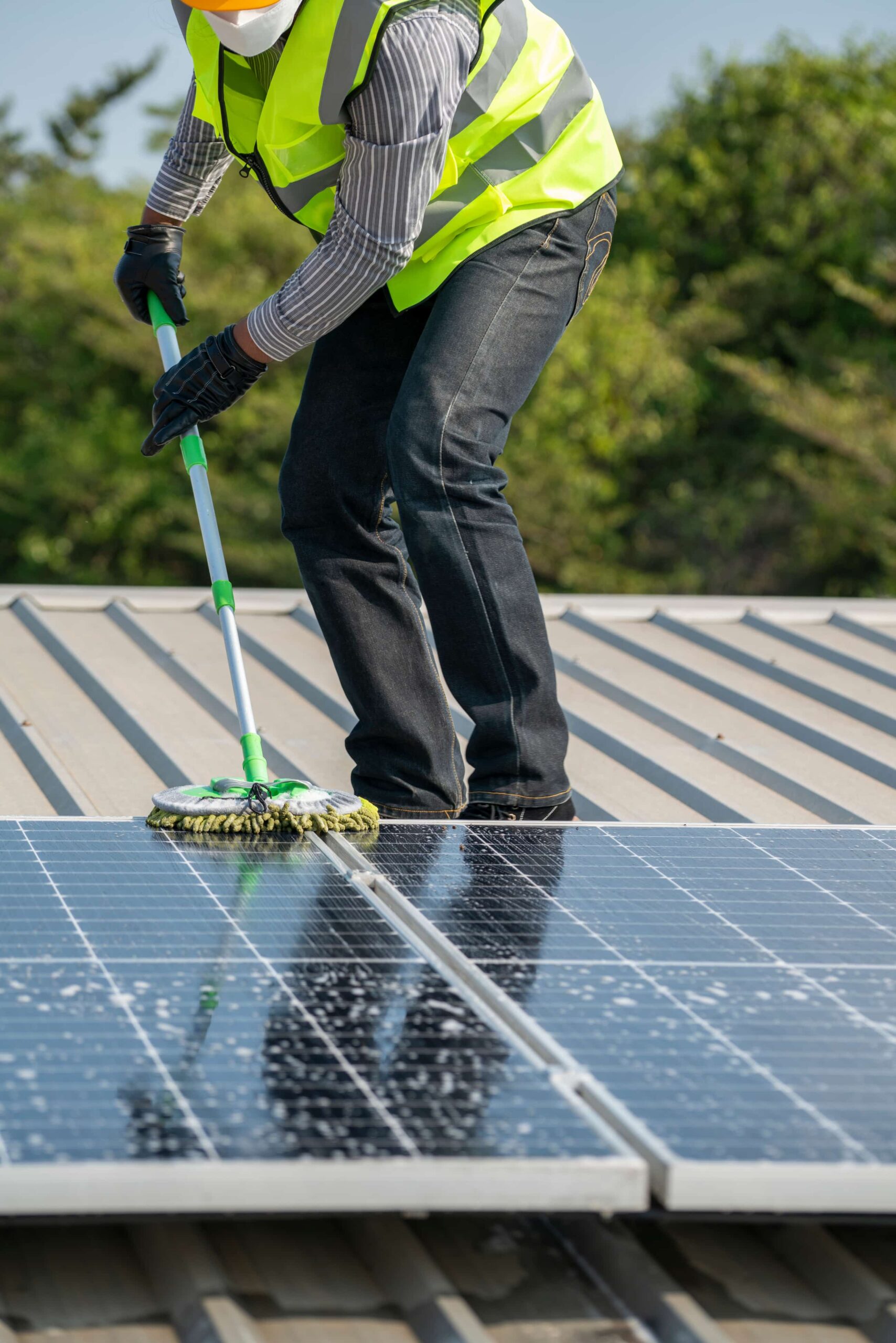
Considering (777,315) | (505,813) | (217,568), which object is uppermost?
(777,315)

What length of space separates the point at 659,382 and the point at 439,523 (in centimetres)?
1894

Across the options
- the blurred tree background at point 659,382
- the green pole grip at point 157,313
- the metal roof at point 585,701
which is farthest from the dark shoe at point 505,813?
the blurred tree background at point 659,382

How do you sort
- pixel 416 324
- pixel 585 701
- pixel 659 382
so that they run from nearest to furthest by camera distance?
pixel 416 324 < pixel 585 701 < pixel 659 382

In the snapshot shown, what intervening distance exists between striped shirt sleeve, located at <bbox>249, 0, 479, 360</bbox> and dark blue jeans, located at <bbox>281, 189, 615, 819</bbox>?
26 cm

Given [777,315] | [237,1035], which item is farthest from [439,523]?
[777,315]

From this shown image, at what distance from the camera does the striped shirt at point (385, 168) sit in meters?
2.79

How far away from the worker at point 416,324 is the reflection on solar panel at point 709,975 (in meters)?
0.43

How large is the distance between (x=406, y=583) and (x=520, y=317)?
0.68 m

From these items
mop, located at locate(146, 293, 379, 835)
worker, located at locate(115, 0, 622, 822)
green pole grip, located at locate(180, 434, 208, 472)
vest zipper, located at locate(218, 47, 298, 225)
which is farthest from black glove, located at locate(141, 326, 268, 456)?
mop, located at locate(146, 293, 379, 835)

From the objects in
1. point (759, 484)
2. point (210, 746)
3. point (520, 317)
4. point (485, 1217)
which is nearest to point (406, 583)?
point (520, 317)

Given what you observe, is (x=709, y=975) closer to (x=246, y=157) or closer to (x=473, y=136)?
(x=473, y=136)

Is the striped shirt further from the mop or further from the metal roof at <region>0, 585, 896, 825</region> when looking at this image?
the metal roof at <region>0, 585, 896, 825</region>

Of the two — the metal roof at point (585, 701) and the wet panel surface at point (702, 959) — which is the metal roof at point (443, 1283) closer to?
the wet panel surface at point (702, 959)

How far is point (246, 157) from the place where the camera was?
323cm
